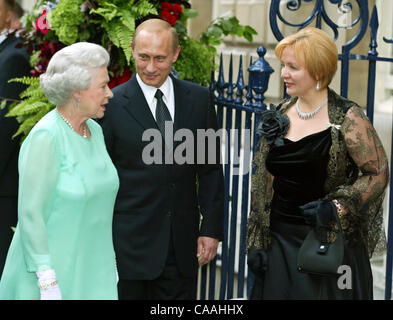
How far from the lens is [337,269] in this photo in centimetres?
382

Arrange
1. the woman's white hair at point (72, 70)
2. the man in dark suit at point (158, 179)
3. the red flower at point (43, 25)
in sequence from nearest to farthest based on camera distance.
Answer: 1. the woman's white hair at point (72, 70)
2. the man in dark suit at point (158, 179)
3. the red flower at point (43, 25)

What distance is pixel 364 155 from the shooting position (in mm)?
3791

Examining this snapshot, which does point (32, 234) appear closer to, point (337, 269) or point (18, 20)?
point (337, 269)

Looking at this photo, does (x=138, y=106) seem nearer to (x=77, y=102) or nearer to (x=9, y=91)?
(x=77, y=102)

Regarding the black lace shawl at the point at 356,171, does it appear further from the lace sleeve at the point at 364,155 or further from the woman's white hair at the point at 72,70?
the woman's white hair at the point at 72,70

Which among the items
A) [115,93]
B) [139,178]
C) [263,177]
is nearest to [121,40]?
[115,93]

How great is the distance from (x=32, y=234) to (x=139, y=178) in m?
1.03

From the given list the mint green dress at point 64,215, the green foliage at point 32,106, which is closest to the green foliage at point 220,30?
the green foliage at point 32,106

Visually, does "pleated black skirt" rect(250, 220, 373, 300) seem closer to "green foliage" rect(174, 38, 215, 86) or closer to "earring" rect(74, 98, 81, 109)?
"earring" rect(74, 98, 81, 109)

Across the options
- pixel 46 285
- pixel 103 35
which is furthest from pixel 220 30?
pixel 46 285

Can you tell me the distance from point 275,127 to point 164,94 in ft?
2.52

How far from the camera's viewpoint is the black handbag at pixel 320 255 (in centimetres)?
383

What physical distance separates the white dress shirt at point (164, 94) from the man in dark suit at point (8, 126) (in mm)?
1689
